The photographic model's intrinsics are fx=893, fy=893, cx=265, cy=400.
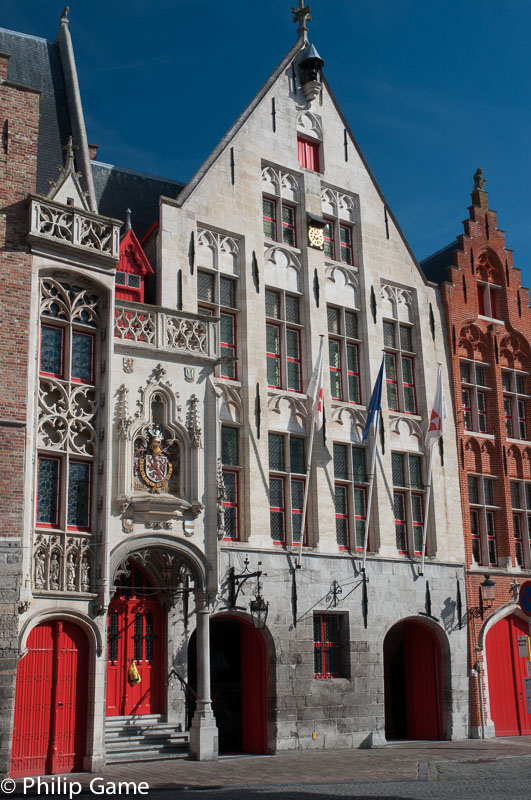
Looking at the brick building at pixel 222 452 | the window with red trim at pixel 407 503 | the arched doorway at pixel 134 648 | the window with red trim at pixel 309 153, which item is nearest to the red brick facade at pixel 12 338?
the brick building at pixel 222 452

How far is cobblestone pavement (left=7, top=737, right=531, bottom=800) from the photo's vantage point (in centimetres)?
1199

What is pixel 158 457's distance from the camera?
53.6 feet

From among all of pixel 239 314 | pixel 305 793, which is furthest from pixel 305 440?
pixel 305 793

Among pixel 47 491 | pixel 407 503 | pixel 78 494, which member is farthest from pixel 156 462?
pixel 407 503

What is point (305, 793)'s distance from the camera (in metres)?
11.9

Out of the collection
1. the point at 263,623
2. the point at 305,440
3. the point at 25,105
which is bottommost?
the point at 263,623

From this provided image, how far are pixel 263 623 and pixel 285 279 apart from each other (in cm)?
819

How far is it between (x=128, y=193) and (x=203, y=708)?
12552 millimetres

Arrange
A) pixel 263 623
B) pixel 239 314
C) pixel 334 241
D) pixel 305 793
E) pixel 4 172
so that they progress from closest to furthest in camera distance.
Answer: pixel 305 793, pixel 4 172, pixel 263 623, pixel 239 314, pixel 334 241

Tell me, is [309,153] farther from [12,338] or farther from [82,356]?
[12,338]

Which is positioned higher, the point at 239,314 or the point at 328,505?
the point at 239,314

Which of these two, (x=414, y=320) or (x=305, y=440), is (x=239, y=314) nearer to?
(x=305, y=440)

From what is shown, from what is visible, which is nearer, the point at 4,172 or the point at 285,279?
the point at 4,172

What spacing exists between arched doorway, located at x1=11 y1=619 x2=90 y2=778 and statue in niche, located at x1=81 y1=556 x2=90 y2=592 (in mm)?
611
